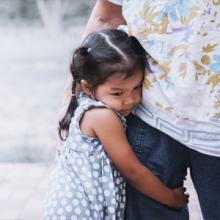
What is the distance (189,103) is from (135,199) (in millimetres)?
335

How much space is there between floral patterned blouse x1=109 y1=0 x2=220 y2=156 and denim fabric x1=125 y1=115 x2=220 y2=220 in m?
0.05

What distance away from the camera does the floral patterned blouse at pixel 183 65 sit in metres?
1.28

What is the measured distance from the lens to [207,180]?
1.44 meters

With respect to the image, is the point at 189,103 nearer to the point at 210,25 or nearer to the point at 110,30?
the point at 210,25

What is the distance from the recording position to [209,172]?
56.2 inches

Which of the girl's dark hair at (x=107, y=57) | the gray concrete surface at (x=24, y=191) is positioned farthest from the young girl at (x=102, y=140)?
the gray concrete surface at (x=24, y=191)

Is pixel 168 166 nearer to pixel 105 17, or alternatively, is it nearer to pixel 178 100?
pixel 178 100

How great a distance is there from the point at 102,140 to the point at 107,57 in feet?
0.64

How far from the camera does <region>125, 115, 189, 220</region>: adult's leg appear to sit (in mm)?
1442

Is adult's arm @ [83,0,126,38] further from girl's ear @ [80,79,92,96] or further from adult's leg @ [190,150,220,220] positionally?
adult's leg @ [190,150,220,220]

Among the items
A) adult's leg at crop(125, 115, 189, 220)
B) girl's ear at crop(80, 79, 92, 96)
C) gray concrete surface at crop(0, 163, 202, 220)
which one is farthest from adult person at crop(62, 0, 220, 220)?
gray concrete surface at crop(0, 163, 202, 220)

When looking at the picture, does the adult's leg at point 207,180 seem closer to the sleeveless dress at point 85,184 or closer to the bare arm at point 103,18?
the sleeveless dress at point 85,184

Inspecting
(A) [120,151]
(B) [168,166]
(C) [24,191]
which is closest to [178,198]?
(B) [168,166]

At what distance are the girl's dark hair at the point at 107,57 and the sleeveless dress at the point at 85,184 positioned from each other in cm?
8
